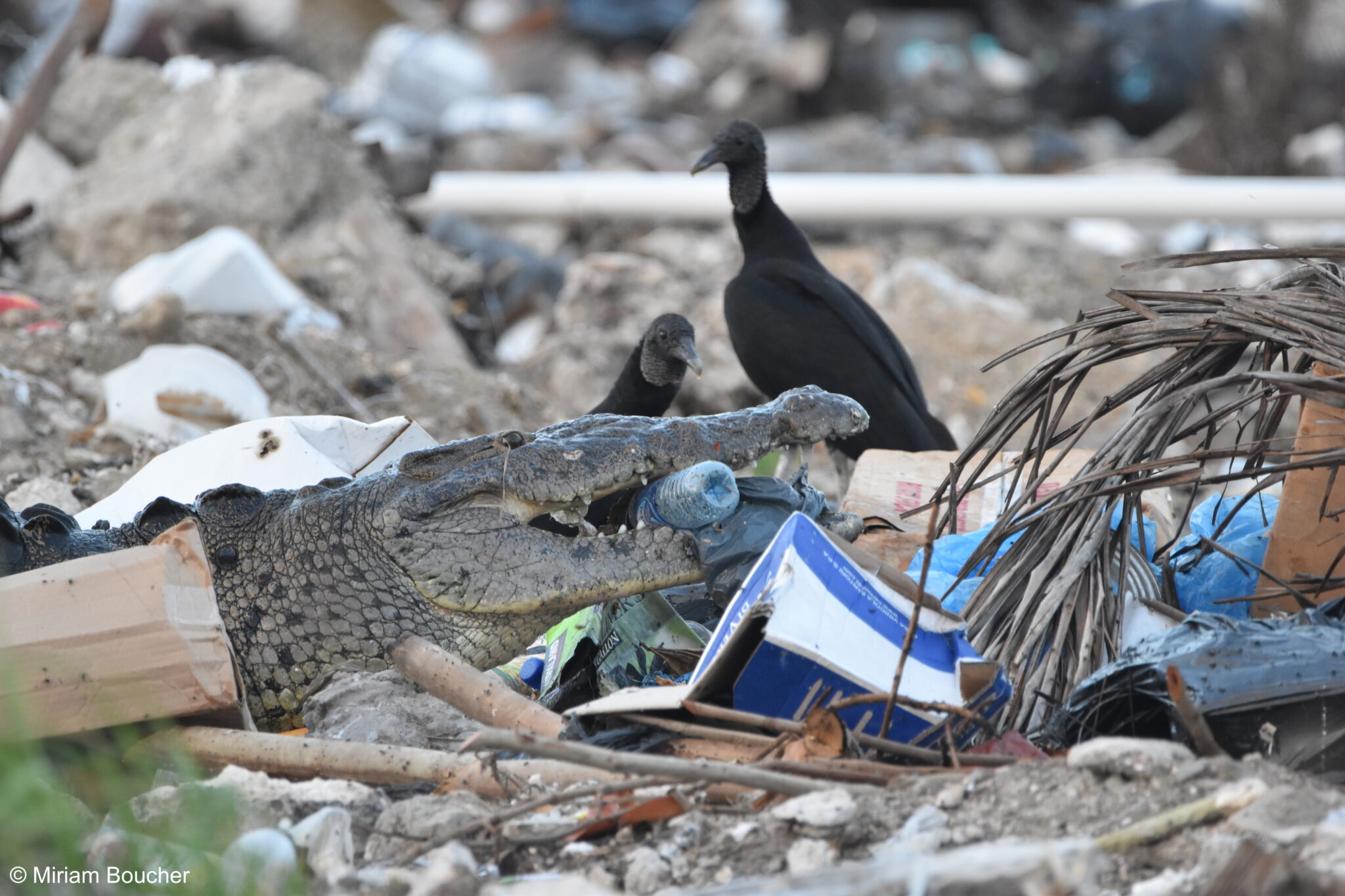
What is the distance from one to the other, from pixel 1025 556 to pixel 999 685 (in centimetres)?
43

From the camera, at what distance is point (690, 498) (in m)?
2.58

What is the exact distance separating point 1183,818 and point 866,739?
0.50 m

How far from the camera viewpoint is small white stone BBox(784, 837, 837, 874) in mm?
1752

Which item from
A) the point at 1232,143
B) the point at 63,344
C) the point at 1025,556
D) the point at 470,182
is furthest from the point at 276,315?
the point at 1232,143

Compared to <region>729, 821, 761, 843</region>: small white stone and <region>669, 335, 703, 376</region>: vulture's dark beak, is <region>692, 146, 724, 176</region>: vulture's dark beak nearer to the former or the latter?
<region>669, 335, 703, 376</region>: vulture's dark beak

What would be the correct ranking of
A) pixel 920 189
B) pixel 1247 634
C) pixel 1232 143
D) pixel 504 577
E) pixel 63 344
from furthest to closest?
pixel 1232 143 → pixel 920 189 → pixel 63 344 → pixel 504 577 → pixel 1247 634

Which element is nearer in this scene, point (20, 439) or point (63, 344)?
point (20, 439)

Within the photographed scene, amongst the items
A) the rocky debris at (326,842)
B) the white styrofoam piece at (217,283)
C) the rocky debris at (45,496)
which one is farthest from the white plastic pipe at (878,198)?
the rocky debris at (326,842)

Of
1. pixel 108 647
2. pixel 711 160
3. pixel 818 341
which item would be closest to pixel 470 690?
pixel 108 647

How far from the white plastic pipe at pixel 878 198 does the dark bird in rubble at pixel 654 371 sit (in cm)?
455

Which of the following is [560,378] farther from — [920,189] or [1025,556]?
[1025,556]

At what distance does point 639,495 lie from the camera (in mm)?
2680

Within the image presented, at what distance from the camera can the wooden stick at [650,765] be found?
1.85 metres

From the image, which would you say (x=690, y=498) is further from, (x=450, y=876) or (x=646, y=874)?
(x=450, y=876)
